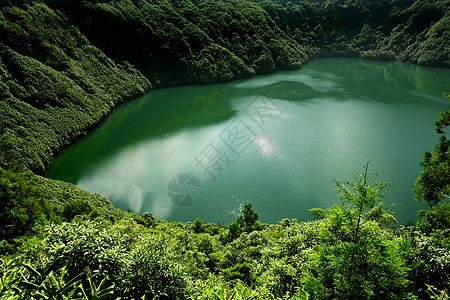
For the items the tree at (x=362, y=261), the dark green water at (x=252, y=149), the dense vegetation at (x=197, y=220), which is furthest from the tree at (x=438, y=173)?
the tree at (x=362, y=261)

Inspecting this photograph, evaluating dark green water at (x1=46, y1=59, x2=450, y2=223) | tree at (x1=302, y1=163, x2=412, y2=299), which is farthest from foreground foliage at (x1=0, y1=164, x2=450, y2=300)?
dark green water at (x1=46, y1=59, x2=450, y2=223)

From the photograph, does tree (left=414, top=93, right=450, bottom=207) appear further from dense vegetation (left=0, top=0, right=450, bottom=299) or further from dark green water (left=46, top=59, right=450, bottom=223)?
dark green water (left=46, top=59, right=450, bottom=223)

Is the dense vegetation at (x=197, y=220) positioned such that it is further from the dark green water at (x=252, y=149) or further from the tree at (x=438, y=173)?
the dark green water at (x=252, y=149)

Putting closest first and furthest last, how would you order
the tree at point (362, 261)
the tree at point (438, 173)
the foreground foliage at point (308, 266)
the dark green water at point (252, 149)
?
1. the foreground foliage at point (308, 266)
2. the tree at point (362, 261)
3. the tree at point (438, 173)
4. the dark green water at point (252, 149)

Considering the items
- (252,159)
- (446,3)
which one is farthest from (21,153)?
(446,3)

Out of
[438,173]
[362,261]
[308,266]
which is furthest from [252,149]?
[362,261]

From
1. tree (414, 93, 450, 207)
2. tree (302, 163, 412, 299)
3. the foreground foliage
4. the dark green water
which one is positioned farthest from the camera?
the dark green water
